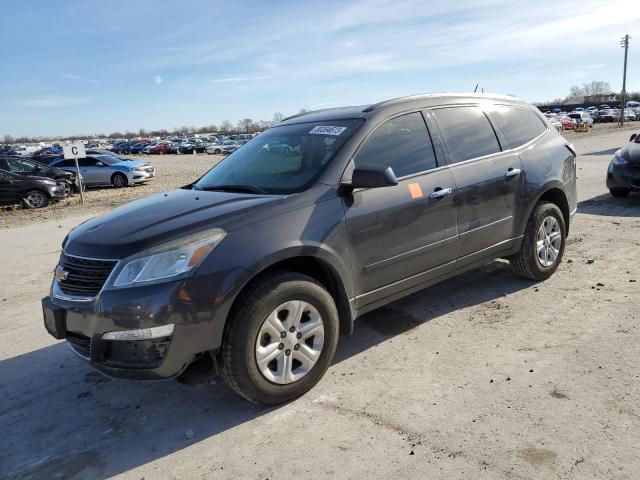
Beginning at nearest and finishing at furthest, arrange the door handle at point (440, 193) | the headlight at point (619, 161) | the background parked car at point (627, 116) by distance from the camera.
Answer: the door handle at point (440, 193)
the headlight at point (619, 161)
the background parked car at point (627, 116)

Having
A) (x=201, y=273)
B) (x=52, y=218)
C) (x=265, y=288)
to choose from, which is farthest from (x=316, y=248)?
(x=52, y=218)

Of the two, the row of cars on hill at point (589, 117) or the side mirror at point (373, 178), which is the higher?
the side mirror at point (373, 178)

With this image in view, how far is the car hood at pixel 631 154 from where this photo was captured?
939 centimetres

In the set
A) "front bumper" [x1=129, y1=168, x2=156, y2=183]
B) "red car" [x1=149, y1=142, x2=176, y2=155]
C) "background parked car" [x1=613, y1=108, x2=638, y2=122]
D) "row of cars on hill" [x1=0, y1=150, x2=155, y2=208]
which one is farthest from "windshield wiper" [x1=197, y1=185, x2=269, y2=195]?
"background parked car" [x1=613, y1=108, x2=638, y2=122]

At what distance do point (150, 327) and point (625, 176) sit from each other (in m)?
9.19

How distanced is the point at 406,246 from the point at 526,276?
196cm

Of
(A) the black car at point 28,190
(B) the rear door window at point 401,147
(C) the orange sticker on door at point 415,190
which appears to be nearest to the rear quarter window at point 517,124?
(B) the rear door window at point 401,147

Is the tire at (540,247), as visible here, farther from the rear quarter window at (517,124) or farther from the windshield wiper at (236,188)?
the windshield wiper at (236,188)

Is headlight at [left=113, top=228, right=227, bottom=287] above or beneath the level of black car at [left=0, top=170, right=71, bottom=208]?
above

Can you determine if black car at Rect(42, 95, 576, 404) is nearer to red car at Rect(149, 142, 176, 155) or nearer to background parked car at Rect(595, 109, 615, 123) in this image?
red car at Rect(149, 142, 176, 155)

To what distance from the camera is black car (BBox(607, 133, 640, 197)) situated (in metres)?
9.27

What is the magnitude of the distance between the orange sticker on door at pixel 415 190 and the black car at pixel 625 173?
707cm

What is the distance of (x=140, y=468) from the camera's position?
2873mm

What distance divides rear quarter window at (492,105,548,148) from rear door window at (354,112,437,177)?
3.77ft
